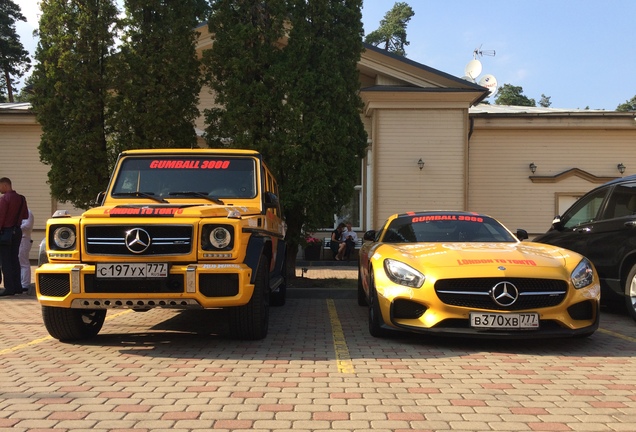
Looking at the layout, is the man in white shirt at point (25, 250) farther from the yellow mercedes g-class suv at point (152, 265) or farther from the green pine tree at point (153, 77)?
the yellow mercedes g-class suv at point (152, 265)

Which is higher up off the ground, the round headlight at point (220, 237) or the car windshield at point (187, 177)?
the car windshield at point (187, 177)

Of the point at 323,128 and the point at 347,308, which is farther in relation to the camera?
the point at 323,128

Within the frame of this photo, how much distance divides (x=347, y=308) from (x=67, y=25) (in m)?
7.16

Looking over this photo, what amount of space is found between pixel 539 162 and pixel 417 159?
4.38m

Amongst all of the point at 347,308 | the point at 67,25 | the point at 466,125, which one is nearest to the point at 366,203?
the point at 466,125

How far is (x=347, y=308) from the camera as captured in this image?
27.9ft

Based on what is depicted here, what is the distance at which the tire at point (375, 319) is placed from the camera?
224 inches

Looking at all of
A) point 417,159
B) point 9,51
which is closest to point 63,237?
point 417,159

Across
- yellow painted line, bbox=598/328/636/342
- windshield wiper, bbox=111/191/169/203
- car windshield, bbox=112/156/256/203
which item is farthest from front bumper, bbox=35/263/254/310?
yellow painted line, bbox=598/328/636/342

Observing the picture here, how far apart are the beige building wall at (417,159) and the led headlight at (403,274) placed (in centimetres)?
1009

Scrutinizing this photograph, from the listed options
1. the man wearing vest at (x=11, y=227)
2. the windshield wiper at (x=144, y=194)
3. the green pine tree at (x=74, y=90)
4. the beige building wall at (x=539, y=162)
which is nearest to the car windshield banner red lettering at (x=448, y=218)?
the windshield wiper at (x=144, y=194)

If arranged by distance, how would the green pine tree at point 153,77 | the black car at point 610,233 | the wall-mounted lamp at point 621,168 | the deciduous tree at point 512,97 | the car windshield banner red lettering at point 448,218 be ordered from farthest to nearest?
the deciduous tree at point 512,97 < the wall-mounted lamp at point 621,168 < the green pine tree at point 153,77 < the car windshield banner red lettering at point 448,218 < the black car at point 610,233

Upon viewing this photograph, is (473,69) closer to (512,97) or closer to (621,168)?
(621,168)

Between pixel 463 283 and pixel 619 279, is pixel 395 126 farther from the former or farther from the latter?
pixel 463 283
